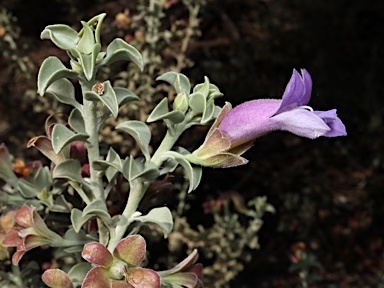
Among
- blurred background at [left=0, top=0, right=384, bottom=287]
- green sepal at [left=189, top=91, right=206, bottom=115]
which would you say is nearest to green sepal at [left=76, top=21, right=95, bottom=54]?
green sepal at [left=189, top=91, right=206, bottom=115]

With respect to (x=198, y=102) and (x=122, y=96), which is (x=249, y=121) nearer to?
(x=198, y=102)

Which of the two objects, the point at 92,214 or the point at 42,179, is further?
the point at 42,179

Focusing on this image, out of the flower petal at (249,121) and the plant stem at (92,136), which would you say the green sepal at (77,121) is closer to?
the plant stem at (92,136)

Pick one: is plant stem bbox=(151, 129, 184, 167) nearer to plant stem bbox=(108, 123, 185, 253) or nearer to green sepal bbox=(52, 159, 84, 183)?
plant stem bbox=(108, 123, 185, 253)

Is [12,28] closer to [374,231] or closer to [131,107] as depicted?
[131,107]

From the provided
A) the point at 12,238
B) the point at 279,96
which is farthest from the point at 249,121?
the point at 279,96

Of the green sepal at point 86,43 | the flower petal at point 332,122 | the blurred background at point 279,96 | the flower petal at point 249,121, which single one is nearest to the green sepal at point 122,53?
the green sepal at point 86,43
